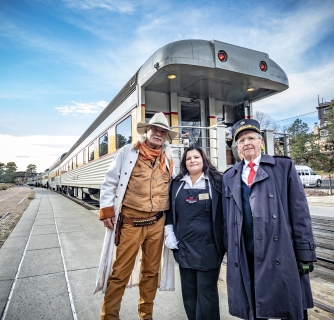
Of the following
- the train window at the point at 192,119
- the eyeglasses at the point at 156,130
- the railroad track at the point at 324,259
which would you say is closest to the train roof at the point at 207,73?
the train window at the point at 192,119

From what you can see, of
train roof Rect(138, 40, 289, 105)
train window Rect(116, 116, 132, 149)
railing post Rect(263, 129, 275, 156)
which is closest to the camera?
train roof Rect(138, 40, 289, 105)

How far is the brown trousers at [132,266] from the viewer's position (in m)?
2.09

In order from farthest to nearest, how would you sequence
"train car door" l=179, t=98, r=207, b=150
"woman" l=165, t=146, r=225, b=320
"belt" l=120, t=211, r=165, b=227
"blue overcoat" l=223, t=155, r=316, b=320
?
"train car door" l=179, t=98, r=207, b=150, "belt" l=120, t=211, r=165, b=227, "woman" l=165, t=146, r=225, b=320, "blue overcoat" l=223, t=155, r=316, b=320

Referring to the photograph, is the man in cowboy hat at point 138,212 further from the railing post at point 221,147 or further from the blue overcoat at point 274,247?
the railing post at point 221,147

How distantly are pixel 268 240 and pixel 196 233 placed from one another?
55cm

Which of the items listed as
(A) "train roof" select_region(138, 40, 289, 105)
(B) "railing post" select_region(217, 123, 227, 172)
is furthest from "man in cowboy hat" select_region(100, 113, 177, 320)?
(B) "railing post" select_region(217, 123, 227, 172)

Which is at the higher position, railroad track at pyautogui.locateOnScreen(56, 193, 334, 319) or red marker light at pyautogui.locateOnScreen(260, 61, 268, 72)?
red marker light at pyautogui.locateOnScreen(260, 61, 268, 72)

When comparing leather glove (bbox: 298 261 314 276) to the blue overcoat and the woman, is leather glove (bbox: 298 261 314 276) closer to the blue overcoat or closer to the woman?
the blue overcoat

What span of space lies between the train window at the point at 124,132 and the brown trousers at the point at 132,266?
298 centimetres

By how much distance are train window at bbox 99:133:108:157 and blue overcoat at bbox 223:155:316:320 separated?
17.7ft

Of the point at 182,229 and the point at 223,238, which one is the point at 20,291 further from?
the point at 223,238

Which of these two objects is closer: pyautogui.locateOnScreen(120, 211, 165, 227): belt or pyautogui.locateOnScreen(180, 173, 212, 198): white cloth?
pyautogui.locateOnScreen(180, 173, 212, 198): white cloth

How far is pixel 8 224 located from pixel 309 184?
22611mm

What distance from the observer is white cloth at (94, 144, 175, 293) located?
7.16 ft
